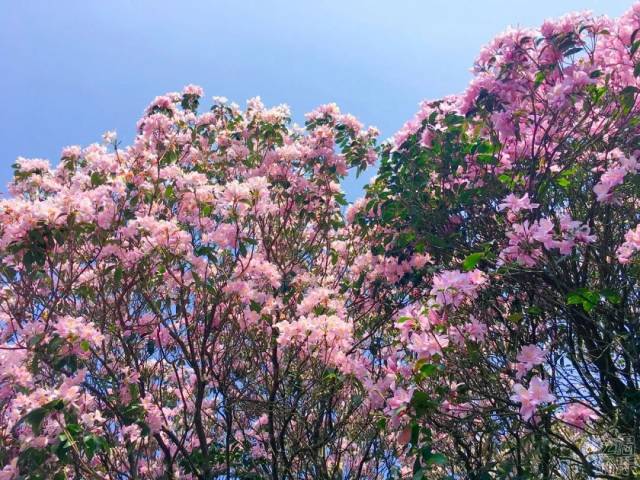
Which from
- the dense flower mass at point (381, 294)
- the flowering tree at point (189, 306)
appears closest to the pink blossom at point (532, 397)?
the dense flower mass at point (381, 294)

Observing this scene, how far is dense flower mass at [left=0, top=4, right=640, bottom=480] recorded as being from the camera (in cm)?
254

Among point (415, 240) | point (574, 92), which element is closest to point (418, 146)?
point (415, 240)

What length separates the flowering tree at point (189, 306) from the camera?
2836 mm

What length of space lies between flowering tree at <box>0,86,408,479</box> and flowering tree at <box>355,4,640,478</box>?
67 centimetres

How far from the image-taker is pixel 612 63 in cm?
314

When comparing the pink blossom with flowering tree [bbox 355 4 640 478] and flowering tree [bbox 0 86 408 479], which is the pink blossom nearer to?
flowering tree [bbox 355 4 640 478]

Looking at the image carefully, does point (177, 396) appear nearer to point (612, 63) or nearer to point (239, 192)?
point (239, 192)

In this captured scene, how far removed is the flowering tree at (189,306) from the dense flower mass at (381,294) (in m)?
0.02

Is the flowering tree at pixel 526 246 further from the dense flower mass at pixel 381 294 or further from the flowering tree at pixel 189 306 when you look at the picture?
the flowering tree at pixel 189 306

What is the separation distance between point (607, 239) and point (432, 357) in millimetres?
1457

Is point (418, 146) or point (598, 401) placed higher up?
point (418, 146)

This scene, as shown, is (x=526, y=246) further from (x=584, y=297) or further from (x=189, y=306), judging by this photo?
(x=189, y=306)

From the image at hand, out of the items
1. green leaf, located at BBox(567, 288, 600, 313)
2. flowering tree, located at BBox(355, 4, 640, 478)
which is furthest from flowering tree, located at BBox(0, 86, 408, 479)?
green leaf, located at BBox(567, 288, 600, 313)

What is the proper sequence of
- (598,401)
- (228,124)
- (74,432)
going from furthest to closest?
1. (228,124)
2. (598,401)
3. (74,432)
